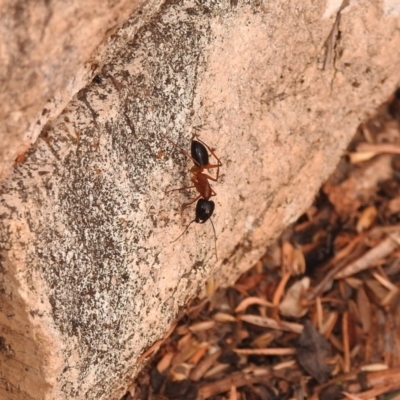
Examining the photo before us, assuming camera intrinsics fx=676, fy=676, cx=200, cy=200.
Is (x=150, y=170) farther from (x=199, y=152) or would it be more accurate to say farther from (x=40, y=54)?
(x=40, y=54)

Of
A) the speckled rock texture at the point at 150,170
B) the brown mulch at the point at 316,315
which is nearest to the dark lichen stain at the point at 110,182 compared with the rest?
the speckled rock texture at the point at 150,170

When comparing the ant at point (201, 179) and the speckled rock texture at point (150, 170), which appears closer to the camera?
the speckled rock texture at point (150, 170)

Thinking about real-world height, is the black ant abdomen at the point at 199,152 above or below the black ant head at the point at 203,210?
above

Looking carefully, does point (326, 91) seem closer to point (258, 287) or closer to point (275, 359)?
point (258, 287)

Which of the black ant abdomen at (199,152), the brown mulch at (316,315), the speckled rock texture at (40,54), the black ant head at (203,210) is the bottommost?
the brown mulch at (316,315)

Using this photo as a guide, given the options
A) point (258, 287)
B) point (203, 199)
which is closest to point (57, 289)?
point (203, 199)

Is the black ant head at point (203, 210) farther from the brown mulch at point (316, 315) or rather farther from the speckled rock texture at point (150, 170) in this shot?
the brown mulch at point (316, 315)
